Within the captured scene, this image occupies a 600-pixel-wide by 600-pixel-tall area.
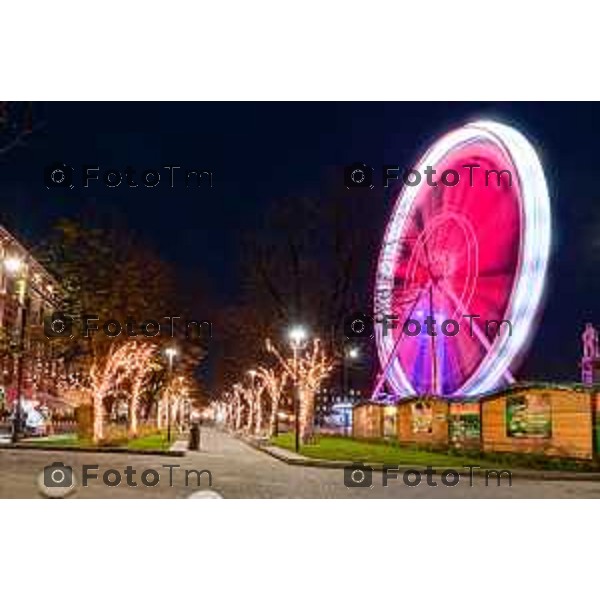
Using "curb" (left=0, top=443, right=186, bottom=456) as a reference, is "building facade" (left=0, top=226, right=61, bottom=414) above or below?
above

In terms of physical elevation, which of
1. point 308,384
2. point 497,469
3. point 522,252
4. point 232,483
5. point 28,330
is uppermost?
point 522,252

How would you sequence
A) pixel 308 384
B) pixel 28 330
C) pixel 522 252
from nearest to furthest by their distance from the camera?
pixel 522 252 → pixel 28 330 → pixel 308 384

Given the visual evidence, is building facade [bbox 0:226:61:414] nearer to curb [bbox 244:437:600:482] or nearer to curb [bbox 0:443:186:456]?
curb [bbox 0:443:186:456]

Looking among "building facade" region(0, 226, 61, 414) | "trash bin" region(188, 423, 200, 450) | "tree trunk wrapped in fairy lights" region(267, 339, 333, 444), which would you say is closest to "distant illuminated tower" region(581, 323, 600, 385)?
"tree trunk wrapped in fairy lights" region(267, 339, 333, 444)

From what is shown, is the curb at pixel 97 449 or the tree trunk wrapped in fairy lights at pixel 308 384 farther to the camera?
the tree trunk wrapped in fairy lights at pixel 308 384

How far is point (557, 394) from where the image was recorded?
30391mm

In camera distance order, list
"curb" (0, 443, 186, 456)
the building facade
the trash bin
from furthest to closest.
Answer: the building facade, the trash bin, "curb" (0, 443, 186, 456)

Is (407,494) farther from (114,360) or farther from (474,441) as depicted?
(114,360)

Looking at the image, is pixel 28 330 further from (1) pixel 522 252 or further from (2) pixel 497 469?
(2) pixel 497 469

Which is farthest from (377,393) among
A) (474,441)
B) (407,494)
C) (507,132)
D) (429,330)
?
(407,494)

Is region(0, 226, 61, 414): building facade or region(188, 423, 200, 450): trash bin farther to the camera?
region(0, 226, 61, 414): building facade

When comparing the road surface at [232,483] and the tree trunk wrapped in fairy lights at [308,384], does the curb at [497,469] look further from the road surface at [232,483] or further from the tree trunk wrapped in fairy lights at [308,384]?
the tree trunk wrapped in fairy lights at [308,384]

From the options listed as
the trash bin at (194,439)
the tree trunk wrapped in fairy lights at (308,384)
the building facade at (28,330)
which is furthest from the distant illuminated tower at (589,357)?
the building facade at (28,330)

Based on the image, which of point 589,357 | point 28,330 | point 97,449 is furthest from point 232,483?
point 589,357
